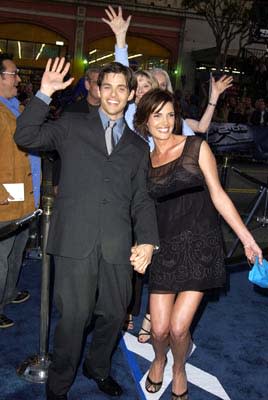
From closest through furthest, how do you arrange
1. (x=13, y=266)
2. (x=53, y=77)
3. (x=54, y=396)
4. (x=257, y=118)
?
(x=53, y=77), (x=54, y=396), (x=13, y=266), (x=257, y=118)

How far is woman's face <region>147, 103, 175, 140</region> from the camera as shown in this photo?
2.91 meters

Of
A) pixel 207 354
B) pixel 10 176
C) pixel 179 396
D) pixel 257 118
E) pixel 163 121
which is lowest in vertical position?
pixel 207 354

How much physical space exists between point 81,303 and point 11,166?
1374mm

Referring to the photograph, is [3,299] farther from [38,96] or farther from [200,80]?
[200,80]

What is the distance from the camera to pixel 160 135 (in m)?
2.94

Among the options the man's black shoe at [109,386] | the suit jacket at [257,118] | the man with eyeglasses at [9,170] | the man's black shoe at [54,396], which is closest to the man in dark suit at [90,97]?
the man with eyeglasses at [9,170]

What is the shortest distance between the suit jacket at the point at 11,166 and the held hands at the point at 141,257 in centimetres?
133

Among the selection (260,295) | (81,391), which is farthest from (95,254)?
(260,295)

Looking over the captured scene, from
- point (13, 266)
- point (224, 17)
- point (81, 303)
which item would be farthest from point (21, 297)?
point (224, 17)

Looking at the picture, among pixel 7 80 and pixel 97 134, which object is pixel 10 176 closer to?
pixel 7 80

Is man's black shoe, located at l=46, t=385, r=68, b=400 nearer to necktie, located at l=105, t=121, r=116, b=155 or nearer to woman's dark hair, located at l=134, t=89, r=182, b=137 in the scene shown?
necktie, located at l=105, t=121, r=116, b=155

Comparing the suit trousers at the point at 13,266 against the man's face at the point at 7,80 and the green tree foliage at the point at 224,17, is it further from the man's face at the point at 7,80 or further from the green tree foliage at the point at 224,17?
the green tree foliage at the point at 224,17

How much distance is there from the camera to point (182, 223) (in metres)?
2.89

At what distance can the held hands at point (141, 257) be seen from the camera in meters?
2.65
